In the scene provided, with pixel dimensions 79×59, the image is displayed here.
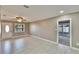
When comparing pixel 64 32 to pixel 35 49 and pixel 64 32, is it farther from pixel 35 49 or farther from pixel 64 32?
pixel 35 49

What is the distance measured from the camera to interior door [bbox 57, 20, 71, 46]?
5.18 metres

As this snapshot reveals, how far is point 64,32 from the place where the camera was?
5512 millimetres

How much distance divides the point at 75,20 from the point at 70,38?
0.91 metres

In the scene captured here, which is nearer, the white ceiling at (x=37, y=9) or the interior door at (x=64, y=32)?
the white ceiling at (x=37, y=9)

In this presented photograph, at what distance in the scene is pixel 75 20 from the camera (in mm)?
4754

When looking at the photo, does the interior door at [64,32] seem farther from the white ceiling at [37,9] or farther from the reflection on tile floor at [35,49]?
Result: the white ceiling at [37,9]

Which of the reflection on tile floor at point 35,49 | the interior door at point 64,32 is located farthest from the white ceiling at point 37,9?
the reflection on tile floor at point 35,49

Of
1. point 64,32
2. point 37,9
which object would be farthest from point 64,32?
point 37,9

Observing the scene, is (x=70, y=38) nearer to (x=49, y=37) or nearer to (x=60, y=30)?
(x=60, y=30)

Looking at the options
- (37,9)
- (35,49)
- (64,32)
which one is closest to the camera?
(37,9)

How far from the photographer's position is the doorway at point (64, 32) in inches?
203

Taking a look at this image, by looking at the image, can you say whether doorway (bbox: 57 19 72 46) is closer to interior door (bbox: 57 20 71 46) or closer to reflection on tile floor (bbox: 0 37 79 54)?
interior door (bbox: 57 20 71 46)

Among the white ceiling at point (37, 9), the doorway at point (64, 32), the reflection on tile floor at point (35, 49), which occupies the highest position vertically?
the white ceiling at point (37, 9)
